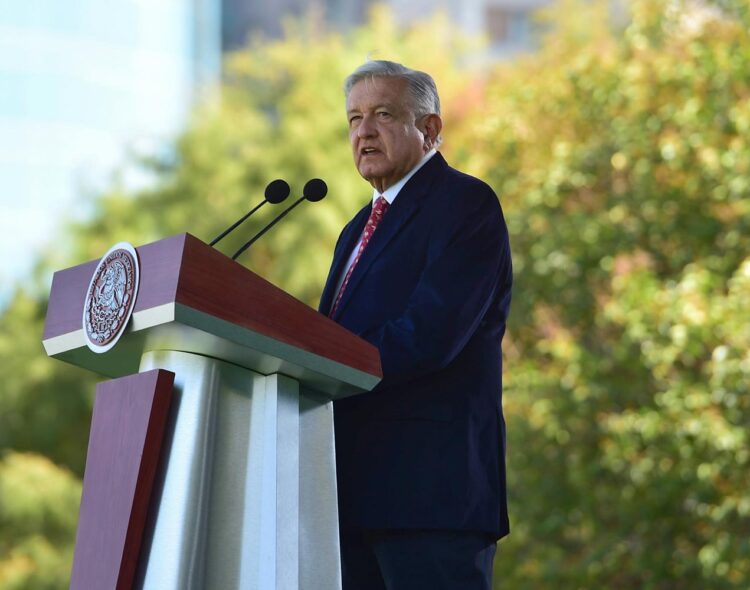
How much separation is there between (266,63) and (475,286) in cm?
1488

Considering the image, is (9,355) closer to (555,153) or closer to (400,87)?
(555,153)

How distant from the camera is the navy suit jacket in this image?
2.35m

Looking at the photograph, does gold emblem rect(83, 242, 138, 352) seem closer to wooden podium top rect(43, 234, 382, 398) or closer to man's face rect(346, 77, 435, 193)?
wooden podium top rect(43, 234, 382, 398)

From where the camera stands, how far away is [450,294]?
2.40 meters

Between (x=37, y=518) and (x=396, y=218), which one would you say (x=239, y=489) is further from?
(x=37, y=518)

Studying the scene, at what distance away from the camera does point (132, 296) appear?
2076 millimetres

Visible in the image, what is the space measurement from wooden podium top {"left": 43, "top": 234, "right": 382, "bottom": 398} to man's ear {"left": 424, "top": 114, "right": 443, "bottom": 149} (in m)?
0.63

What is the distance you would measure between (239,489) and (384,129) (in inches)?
31.5

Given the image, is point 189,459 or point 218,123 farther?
point 218,123

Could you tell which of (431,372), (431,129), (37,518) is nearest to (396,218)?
(431,129)

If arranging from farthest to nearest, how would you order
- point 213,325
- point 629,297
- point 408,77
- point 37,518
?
point 37,518
point 629,297
point 408,77
point 213,325

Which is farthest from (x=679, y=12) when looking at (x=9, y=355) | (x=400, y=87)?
(x=9, y=355)

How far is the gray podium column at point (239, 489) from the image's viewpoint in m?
2.07

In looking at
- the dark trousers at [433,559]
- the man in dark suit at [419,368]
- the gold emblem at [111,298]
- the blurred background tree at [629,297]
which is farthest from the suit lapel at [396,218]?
the blurred background tree at [629,297]
